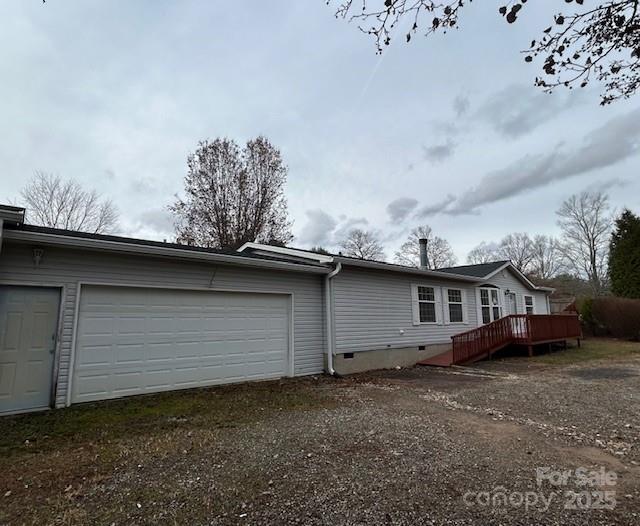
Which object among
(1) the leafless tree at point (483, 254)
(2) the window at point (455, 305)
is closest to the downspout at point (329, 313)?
(2) the window at point (455, 305)

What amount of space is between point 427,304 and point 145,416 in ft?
29.0

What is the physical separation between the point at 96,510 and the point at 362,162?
12559 millimetres

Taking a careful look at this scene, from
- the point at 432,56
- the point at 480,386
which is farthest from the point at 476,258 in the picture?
the point at 432,56

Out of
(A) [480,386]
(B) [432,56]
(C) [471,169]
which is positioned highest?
(C) [471,169]

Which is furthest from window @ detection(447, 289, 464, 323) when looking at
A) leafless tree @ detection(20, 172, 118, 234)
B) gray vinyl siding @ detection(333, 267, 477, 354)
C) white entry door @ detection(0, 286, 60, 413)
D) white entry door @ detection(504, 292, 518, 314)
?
leafless tree @ detection(20, 172, 118, 234)

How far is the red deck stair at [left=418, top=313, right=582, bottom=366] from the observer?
1084cm

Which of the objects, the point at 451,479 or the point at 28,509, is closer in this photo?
the point at 28,509

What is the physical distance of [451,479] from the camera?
10.4 feet

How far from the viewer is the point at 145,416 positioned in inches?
204

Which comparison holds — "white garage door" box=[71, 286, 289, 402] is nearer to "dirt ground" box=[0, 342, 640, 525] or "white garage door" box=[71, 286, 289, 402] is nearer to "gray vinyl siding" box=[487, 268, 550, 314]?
"dirt ground" box=[0, 342, 640, 525]

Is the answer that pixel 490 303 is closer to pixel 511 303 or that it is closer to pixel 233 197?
A: pixel 511 303

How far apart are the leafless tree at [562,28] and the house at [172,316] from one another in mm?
5147

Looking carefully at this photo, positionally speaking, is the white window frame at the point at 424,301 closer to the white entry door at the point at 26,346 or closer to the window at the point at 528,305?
the window at the point at 528,305

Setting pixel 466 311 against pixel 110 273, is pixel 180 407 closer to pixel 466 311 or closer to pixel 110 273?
pixel 110 273
